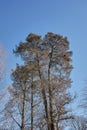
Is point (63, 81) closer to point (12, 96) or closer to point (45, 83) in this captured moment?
point (45, 83)

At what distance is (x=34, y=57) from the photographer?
19656 millimetres

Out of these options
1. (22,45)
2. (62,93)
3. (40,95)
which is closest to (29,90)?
(40,95)

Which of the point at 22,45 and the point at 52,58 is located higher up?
the point at 22,45

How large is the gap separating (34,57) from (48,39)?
217 cm

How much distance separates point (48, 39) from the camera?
2042 centimetres

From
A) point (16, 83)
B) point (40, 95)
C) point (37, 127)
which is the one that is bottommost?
point (37, 127)

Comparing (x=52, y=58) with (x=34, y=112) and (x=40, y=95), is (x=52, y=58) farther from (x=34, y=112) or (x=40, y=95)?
(x=34, y=112)

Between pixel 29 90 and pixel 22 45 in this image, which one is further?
pixel 22 45

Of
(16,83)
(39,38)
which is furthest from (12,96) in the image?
(39,38)

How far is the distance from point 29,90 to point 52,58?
340 cm

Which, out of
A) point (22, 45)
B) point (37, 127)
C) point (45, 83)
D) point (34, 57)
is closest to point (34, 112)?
point (37, 127)

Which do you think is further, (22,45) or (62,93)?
(22,45)

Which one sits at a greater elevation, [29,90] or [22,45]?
[22,45]

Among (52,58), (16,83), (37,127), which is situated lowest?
(37,127)
